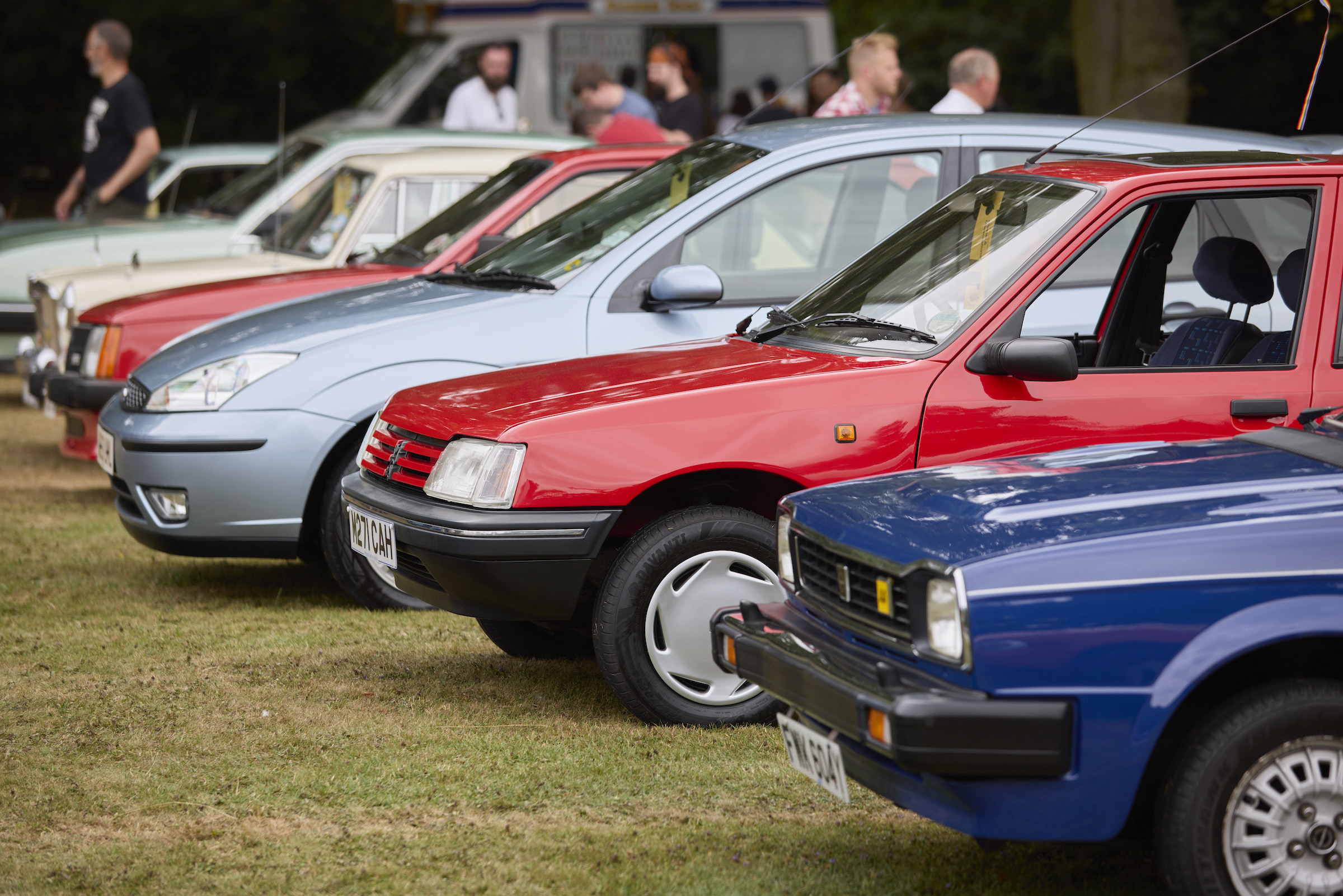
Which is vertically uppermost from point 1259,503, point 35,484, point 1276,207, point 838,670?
point 1276,207

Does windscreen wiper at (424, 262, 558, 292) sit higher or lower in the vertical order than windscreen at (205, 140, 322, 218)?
lower

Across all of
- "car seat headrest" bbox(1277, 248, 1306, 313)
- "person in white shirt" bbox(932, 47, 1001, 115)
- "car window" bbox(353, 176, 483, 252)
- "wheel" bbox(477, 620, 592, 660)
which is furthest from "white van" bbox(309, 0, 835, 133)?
"car seat headrest" bbox(1277, 248, 1306, 313)

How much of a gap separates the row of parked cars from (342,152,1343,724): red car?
0.04 feet

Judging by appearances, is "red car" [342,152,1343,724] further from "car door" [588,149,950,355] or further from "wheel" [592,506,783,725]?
"car door" [588,149,950,355]

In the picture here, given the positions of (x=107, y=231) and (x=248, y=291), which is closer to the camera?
(x=248, y=291)

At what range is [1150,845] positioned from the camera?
3.49 m

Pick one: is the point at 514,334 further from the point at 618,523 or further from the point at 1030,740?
the point at 1030,740

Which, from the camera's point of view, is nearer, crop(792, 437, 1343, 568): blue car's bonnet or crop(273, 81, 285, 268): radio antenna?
crop(792, 437, 1343, 568): blue car's bonnet

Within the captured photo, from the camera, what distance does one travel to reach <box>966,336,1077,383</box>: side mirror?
447 cm

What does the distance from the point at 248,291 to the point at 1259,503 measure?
591 centimetres

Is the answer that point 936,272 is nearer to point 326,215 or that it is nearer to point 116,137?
point 326,215

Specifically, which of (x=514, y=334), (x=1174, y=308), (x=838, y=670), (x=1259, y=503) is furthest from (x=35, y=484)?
(x=1259, y=503)

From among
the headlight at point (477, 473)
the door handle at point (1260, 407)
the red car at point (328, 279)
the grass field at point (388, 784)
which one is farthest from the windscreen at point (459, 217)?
the door handle at point (1260, 407)

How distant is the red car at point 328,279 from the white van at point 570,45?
269 inches
